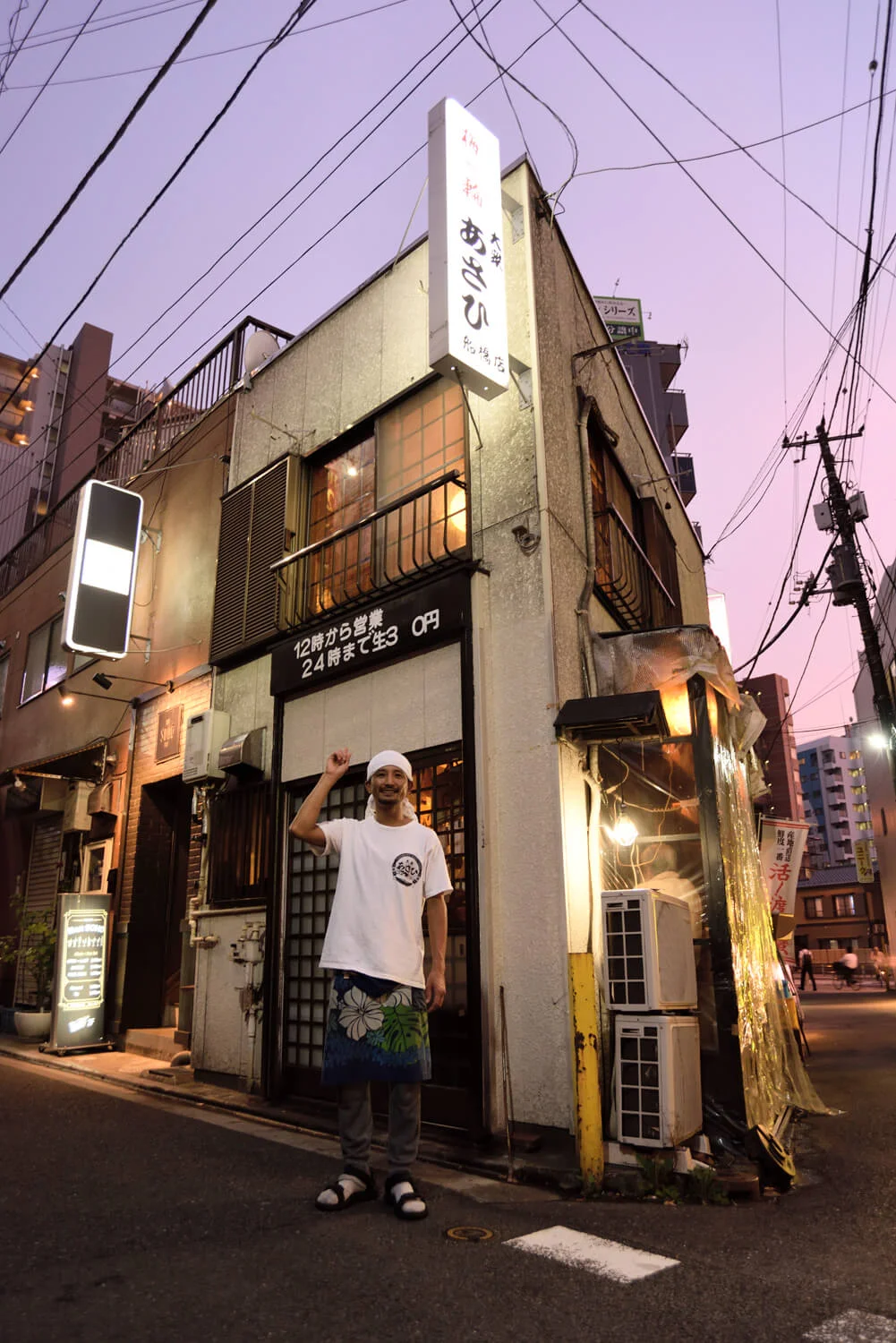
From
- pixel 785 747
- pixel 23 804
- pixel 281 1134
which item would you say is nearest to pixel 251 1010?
pixel 281 1134

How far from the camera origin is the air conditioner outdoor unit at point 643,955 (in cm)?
500

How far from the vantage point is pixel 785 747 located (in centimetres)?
6450

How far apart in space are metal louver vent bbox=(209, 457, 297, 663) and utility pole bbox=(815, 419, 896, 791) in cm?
1448

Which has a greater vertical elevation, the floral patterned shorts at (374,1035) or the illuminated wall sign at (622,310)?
the illuminated wall sign at (622,310)

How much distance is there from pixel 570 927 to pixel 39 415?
42438 millimetres

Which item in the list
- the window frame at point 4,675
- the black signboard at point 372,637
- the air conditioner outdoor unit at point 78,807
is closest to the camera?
the black signboard at point 372,637

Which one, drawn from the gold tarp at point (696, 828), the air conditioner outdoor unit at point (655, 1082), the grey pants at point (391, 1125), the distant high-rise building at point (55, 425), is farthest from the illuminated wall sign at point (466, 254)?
the distant high-rise building at point (55, 425)

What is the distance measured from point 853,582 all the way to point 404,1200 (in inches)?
742

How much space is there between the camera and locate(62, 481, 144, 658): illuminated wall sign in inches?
427

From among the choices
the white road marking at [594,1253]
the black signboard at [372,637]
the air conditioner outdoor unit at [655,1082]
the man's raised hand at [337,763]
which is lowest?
the white road marking at [594,1253]

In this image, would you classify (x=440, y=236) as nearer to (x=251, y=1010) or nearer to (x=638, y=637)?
(x=638, y=637)

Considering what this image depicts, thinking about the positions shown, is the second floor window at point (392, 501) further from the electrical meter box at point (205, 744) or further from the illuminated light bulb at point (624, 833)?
the illuminated light bulb at point (624, 833)

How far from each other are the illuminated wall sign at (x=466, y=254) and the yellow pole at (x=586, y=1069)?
448 centimetres

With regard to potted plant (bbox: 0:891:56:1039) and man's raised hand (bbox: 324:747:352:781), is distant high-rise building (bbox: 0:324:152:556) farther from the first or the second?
man's raised hand (bbox: 324:747:352:781)
